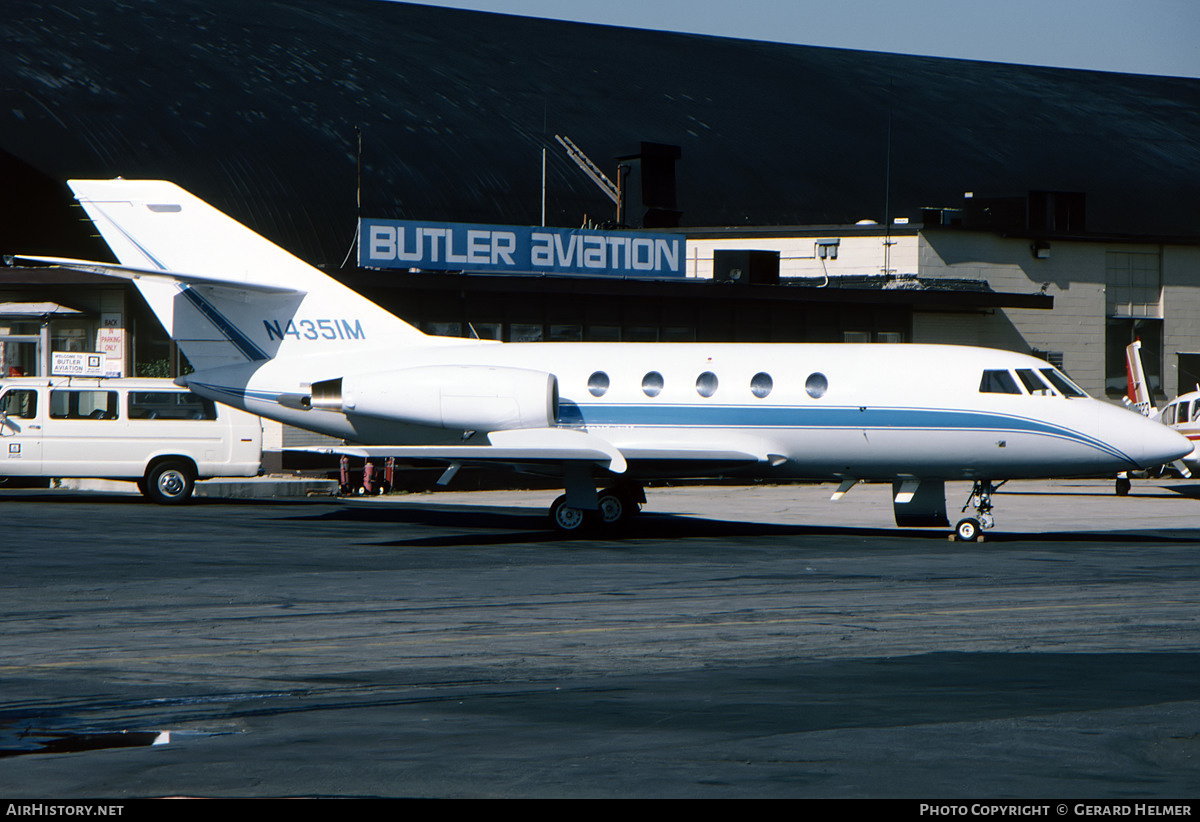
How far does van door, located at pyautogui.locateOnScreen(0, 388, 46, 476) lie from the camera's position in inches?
1049

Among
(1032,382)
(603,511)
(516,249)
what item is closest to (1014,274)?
(516,249)

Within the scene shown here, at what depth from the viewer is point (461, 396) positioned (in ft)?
75.2

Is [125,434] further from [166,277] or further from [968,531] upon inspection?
[968,531]

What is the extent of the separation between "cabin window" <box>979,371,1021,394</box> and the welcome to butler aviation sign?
1464cm

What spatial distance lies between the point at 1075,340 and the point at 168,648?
113 ft

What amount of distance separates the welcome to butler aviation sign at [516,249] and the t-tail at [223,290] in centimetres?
757

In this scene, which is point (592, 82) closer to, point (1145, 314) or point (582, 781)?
point (1145, 314)

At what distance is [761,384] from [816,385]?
0.86 m

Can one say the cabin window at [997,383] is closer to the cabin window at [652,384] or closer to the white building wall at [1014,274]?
the cabin window at [652,384]

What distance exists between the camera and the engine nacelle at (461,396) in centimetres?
2280

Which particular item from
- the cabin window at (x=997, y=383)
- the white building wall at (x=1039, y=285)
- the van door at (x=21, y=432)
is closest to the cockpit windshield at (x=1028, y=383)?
the cabin window at (x=997, y=383)

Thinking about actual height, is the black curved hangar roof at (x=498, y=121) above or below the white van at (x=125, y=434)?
above

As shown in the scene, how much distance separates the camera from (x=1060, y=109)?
61.8 meters

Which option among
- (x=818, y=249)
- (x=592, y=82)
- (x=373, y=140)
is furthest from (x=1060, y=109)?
(x=373, y=140)
